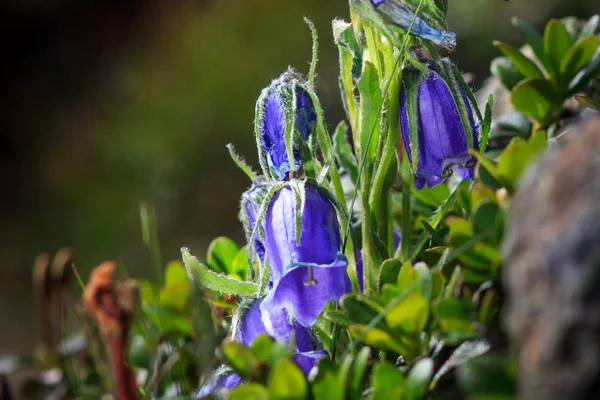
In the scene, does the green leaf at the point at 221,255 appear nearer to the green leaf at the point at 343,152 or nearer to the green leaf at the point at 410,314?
the green leaf at the point at 343,152

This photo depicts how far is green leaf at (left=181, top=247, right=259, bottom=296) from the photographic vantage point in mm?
982

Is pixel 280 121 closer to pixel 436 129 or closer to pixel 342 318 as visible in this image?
pixel 436 129

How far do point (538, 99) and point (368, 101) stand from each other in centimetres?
32

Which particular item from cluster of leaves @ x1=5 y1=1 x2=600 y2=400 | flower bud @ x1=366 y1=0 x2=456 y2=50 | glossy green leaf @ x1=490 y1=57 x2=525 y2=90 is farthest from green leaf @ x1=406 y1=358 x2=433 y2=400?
glossy green leaf @ x1=490 y1=57 x2=525 y2=90

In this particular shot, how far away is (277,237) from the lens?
0.95 meters

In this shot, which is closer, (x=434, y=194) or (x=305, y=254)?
(x=305, y=254)

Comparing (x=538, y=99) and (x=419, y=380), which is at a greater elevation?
(x=538, y=99)

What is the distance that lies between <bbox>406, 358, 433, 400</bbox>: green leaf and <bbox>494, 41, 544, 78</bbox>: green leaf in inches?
25.2

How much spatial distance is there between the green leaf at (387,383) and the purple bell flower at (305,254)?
0.24 meters

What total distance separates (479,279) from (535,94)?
0.51m

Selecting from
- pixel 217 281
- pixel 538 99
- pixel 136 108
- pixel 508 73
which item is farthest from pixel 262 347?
pixel 136 108

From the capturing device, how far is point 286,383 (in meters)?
0.67

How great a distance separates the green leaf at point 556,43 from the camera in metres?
1.17

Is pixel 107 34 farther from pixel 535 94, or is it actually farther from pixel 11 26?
pixel 535 94
